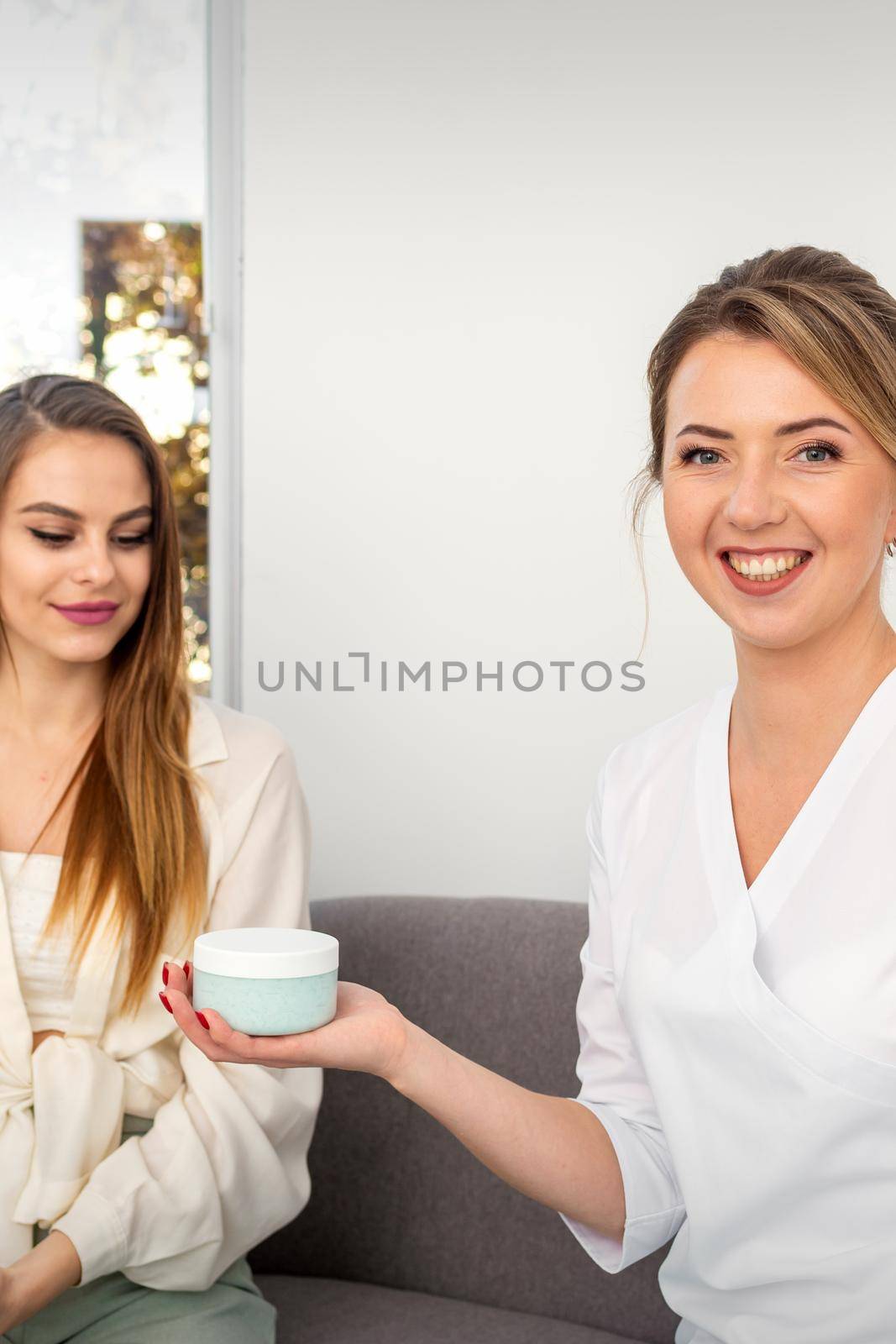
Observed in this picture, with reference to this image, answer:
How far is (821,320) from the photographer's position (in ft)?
4.21

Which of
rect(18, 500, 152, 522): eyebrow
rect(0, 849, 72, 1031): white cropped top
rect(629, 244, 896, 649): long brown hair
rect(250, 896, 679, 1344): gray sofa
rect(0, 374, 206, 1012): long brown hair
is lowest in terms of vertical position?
rect(250, 896, 679, 1344): gray sofa

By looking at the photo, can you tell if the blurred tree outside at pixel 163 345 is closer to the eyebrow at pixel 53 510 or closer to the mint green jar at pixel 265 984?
the eyebrow at pixel 53 510

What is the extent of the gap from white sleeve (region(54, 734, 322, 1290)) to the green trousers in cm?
3

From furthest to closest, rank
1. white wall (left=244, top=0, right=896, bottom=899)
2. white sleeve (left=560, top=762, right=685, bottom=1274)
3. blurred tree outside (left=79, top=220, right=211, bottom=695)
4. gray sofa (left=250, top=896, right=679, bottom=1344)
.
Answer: blurred tree outside (left=79, top=220, right=211, bottom=695) → white wall (left=244, top=0, right=896, bottom=899) → gray sofa (left=250, top=896, right=679, bottom=1344) → white sleeve (left=560, top=762, right=685, bottom=1274)

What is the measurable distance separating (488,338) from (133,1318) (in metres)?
1.76

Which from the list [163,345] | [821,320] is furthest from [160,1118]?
[163,345]

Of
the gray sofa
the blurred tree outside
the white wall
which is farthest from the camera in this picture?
the blurred tree outside

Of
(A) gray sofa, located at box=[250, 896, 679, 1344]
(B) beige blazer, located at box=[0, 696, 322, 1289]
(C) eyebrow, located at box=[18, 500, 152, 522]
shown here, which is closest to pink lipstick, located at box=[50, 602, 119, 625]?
(C) eyebrow, located at box=[18, 500, 152, 522]

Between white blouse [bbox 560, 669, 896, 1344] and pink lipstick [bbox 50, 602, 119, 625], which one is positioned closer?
white blouse [bbox 560, 669, 896, 1344]

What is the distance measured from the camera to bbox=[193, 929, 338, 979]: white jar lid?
113cm

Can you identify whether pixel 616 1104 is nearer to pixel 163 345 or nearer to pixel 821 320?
pixel 821 320

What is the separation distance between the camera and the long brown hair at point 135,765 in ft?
5.77

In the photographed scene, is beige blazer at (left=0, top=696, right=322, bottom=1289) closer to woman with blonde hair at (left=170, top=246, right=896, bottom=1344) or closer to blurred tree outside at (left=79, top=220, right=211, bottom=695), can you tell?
woman with blonde hair at (left=170, top=246, right=896, bottom=1344)

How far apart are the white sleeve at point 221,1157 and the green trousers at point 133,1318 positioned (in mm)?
31
